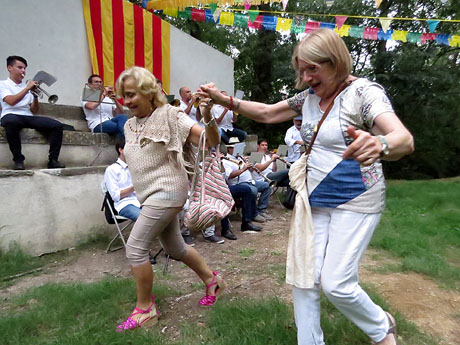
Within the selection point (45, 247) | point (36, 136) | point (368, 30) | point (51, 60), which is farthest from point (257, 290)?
point (368, 30)

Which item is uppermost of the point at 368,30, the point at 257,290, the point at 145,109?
the point at 368,30

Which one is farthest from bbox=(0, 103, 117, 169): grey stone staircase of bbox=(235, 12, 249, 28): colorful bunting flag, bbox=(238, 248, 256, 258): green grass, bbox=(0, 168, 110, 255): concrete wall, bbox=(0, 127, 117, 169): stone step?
bbox=(235, 12, 249, 28): colorful bunting flag

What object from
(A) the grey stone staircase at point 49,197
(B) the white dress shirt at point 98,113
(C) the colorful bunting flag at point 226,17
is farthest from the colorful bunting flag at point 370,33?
(A) the grey stone staircase at point 49,197

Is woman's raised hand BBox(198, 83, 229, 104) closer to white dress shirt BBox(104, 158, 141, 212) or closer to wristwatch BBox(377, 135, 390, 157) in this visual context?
wristwatch BBox(377, 135, 390, 157)

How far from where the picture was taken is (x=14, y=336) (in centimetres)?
242

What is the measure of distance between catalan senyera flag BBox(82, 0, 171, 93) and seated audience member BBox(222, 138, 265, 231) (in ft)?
12.9

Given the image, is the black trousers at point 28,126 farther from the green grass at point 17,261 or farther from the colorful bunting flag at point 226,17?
the colorful bunting flag at point 226,17

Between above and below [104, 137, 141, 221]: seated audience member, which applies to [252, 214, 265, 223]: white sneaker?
below

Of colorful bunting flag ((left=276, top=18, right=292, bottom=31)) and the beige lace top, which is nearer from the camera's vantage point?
the beige lace top

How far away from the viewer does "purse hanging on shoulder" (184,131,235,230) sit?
95.3 inches

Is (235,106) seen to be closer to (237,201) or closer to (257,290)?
(257,290)

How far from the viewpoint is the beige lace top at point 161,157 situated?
241 centimetres

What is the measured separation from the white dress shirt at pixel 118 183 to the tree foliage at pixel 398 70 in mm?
9759

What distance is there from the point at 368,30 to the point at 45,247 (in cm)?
914
